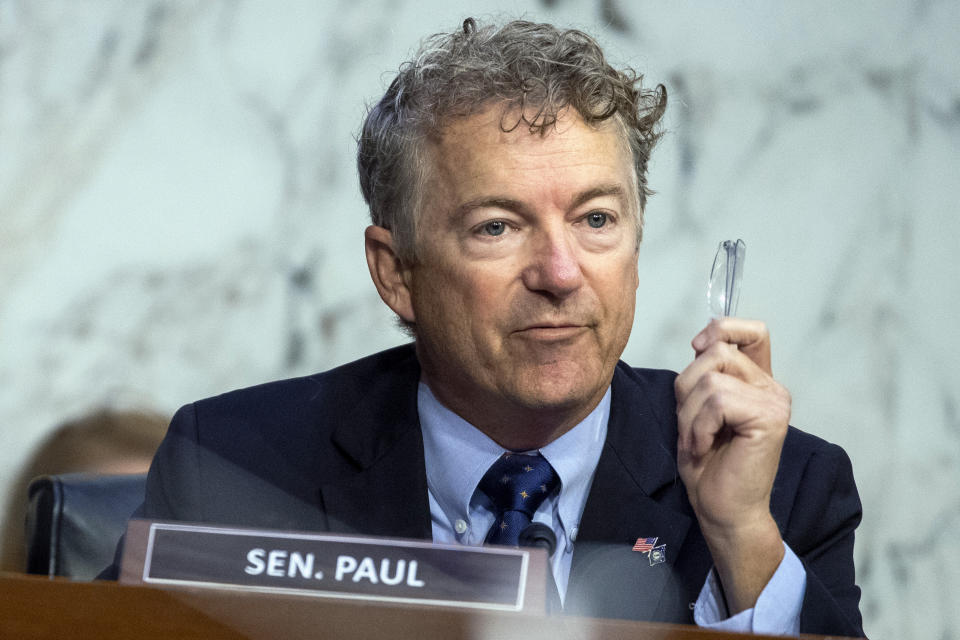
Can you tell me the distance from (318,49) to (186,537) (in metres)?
1.35

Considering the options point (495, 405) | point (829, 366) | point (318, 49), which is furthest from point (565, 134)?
point (829, 366)

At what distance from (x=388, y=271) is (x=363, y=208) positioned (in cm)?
40

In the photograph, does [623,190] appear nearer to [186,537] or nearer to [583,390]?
[583,390]

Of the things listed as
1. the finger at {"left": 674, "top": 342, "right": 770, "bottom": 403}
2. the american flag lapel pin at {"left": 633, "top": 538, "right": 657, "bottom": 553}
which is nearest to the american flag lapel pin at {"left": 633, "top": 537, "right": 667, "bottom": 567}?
the american flag lapel pin at {"left": 633, "top": 538, "right": 657, "bottom": 553}

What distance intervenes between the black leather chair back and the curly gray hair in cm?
52

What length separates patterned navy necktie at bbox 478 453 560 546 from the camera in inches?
49.9

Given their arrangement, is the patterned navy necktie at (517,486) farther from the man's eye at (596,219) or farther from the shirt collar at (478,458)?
the man's eye at (596,219)

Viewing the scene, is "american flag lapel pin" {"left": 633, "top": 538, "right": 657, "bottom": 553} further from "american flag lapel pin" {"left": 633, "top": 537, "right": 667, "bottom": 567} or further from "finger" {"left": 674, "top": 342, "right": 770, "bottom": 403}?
"finger" {"left": 674, "top": 342, "right": 770, "bottom": 403}

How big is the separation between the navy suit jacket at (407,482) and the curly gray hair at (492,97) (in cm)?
24

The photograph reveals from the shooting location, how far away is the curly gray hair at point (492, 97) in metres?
1.30

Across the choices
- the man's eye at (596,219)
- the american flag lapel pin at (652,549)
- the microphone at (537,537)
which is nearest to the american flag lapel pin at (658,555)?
the american flag lapel pin at (652,549)

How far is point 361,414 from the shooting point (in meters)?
1.47

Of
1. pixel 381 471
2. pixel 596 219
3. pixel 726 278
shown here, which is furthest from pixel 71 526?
pixel 726 278

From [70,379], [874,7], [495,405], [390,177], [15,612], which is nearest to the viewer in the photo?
[15,612]
